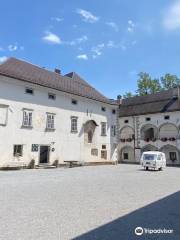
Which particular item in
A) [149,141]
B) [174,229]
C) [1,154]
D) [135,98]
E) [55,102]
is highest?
[135,98]

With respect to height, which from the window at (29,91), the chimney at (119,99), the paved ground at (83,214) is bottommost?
the paved ground at (83,214)

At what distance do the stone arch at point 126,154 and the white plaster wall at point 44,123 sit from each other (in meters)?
8.98

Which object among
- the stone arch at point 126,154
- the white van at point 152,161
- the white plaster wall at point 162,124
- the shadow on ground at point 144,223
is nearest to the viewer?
the shadow on ground at point 144,223

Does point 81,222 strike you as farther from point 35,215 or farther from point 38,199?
point 38,199

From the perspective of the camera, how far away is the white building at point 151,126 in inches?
1558

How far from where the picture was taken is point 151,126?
42375 mm

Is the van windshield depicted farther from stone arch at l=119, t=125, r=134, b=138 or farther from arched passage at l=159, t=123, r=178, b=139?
stone arch at l=119, t=125, r=134, b=138

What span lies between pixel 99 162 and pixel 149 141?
1253cm

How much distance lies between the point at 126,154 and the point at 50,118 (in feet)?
70.5

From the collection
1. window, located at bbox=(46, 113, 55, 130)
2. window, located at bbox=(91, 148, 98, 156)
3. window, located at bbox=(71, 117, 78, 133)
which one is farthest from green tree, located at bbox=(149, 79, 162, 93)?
window, located at bbox=(46, 113, 55, 130)

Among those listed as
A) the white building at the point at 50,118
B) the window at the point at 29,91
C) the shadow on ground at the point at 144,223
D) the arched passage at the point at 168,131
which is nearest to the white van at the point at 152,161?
the white building at the point at 50,118

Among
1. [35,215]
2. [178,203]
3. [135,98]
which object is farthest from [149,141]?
[35,215]

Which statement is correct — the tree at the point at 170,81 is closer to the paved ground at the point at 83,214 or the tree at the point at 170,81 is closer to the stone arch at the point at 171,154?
the stone arch at the point at 171,154

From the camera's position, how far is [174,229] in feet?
18.9
